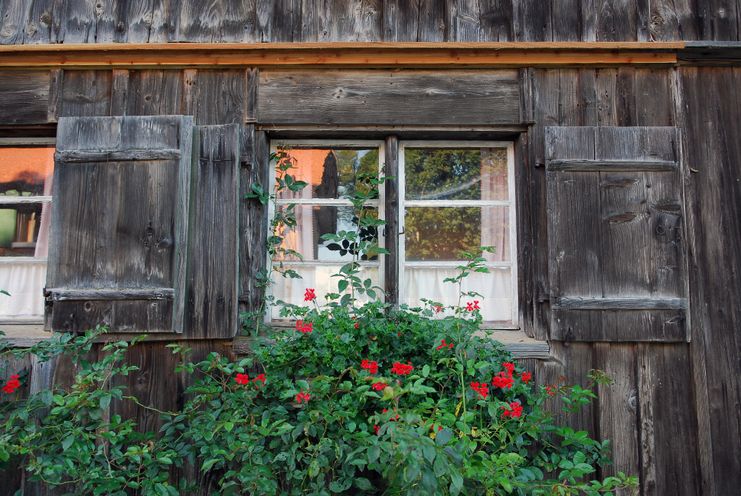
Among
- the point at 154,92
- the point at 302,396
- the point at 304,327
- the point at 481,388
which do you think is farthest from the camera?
the point at 154,92

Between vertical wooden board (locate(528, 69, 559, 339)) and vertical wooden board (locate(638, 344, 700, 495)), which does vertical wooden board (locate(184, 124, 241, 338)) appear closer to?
vertical wooden board (locate(528, 69, 559, 339))

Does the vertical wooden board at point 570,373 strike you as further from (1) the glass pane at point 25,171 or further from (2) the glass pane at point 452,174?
(1) the glass pane at point 25,171

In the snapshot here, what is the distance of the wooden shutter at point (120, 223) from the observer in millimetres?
3113

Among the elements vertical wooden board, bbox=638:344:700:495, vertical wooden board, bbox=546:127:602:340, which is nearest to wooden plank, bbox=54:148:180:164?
vertical wooden board, bbox=546:127:602:340

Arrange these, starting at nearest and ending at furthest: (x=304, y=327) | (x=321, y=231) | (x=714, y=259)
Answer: (x=304, y=327) → (x=714, y=259) → (x=321, y=231)

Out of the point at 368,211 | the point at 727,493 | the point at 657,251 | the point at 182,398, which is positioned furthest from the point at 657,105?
the point at 182,398

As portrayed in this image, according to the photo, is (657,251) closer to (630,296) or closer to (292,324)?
(630,296)

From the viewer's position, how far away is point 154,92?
346 cm

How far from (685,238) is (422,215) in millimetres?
1462

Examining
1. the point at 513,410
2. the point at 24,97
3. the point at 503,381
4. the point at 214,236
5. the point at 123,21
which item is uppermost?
the point at 123,21

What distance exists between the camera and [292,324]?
3432 millimetres

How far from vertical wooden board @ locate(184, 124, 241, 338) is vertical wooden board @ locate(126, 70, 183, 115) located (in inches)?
10.8

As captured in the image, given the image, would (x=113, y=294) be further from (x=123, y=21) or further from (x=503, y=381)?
(x=503, y=381)

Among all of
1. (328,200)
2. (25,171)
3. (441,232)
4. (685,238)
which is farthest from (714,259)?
(25,171)
